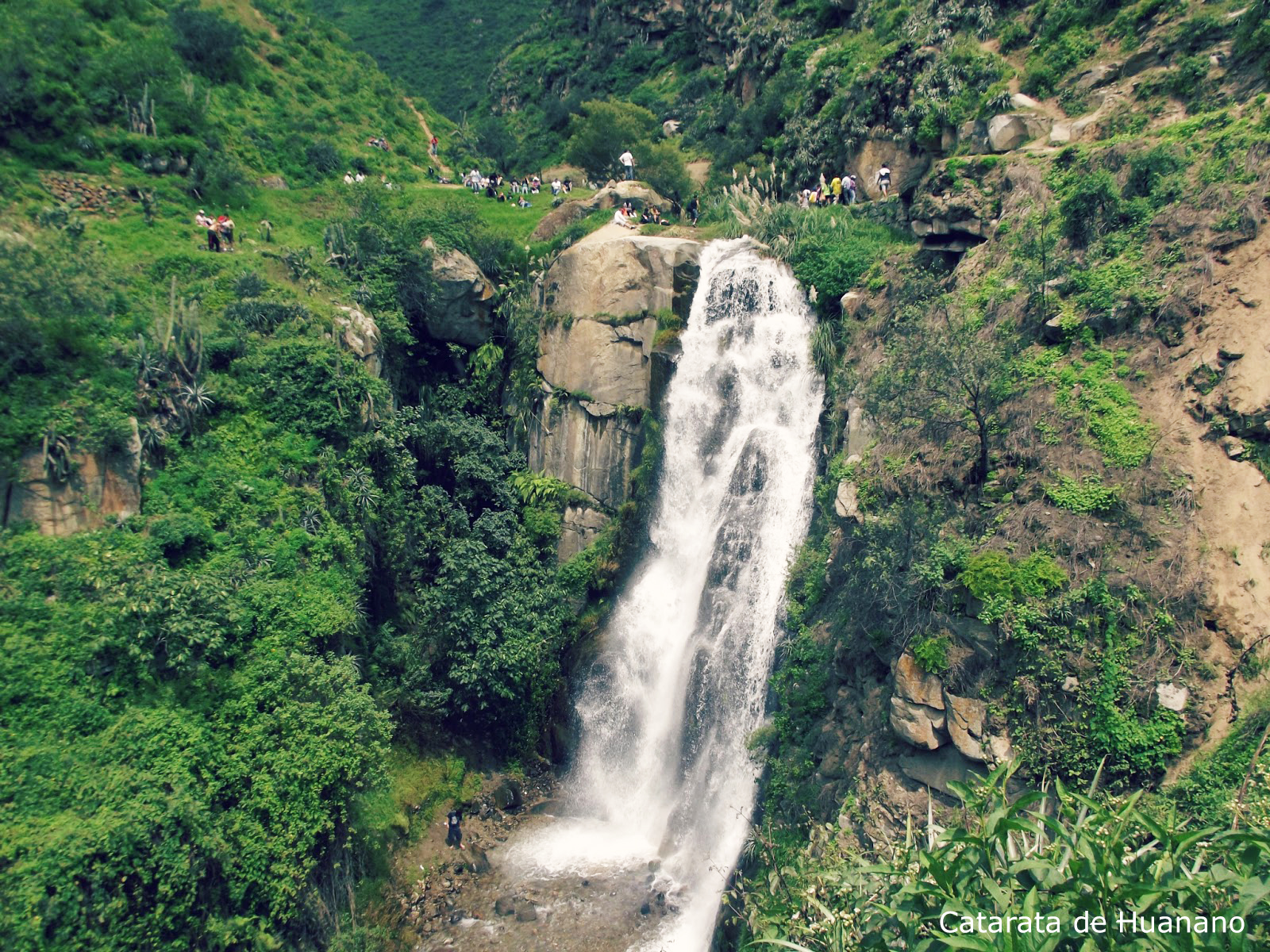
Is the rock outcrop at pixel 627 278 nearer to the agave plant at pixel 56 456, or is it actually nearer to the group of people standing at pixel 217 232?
the group of people standing at pixel 217 232

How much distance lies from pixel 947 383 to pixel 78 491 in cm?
1925

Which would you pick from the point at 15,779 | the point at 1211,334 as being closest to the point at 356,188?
the point at 15,779

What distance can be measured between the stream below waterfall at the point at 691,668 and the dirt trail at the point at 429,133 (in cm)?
2128

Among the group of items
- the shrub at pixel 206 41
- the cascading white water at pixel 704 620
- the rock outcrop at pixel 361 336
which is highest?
the shrub at pixel 206 41

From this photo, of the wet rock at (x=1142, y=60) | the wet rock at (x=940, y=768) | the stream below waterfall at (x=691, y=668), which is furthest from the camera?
the wet rock at (x=1142, y=60)

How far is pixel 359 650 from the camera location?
2086 cm

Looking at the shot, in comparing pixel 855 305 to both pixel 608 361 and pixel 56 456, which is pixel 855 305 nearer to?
pixel 608 361

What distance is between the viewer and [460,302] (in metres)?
26.8

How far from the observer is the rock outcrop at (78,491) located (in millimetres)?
16250

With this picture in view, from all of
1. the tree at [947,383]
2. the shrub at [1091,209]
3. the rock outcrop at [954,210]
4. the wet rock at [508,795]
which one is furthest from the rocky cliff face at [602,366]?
the shrub at [1091,209]

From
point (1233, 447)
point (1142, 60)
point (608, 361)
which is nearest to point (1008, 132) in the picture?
point (1142, 60)

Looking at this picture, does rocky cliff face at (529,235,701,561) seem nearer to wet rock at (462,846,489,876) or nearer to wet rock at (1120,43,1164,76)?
wet rock at (462,846,489,876)

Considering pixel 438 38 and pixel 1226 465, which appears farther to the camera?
pixel 438 38

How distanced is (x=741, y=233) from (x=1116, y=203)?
12.9m
